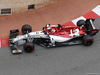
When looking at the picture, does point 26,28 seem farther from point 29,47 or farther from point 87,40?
point 87,40

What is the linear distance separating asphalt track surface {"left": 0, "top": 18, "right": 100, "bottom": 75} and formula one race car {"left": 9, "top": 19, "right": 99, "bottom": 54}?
27 cm

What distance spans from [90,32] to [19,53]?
11.8 ft

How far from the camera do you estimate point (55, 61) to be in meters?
6.49

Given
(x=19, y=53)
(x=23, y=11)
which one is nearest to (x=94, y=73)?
(x=19, y=53)

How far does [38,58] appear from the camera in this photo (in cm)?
667

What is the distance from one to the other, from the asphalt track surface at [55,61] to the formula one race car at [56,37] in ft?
0.88

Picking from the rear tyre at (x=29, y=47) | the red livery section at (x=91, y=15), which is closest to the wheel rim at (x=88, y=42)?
the red livery section at (x=91, y=15)

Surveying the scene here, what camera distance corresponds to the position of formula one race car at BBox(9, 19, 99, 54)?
6.86m

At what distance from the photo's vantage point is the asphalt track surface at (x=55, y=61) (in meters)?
6.06

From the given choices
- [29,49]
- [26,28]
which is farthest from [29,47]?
[26,28]

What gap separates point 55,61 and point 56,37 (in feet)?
4.04

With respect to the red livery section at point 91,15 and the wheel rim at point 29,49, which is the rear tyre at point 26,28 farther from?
the red livery section at point 91,15

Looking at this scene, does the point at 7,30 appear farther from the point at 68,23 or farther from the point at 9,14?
the point at 68,23

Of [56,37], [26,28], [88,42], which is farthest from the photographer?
[26,28]
